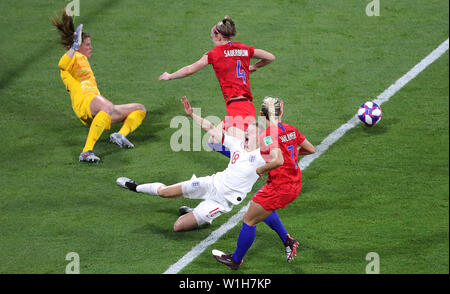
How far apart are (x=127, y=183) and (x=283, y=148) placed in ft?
8.02

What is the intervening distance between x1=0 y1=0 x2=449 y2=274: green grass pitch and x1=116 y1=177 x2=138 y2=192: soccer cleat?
228mm

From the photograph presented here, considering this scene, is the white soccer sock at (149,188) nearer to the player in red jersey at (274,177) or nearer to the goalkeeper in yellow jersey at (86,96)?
the player in red jersey at (274,177)

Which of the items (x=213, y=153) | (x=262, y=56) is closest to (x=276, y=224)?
(x=262, y=56)

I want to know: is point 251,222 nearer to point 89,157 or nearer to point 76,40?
point 89,157

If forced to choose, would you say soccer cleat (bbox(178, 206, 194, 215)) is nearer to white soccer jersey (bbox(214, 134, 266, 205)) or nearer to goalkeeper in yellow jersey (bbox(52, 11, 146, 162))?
white soccer jersey (bbox(214, 134, 266, 205))

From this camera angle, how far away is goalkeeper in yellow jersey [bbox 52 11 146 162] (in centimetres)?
1120

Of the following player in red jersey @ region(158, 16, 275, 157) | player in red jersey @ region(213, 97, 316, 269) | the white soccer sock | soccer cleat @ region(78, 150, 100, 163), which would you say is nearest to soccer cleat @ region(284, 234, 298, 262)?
player in red jersey @ region(213, 97, 316, 269)

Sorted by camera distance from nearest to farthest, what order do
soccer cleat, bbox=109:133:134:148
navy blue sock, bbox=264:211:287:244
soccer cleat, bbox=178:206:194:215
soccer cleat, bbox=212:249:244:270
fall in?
1. soccer cleat, bbox=212:249:244:270
2. navy blue sock, bbox=264:211:287:244
3. soccer cleat, bbox=178:206:194:215
4. soccer cleat, bbox=109:133:134:148

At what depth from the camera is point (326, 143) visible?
37.3 feet

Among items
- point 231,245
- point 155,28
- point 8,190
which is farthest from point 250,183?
point 155,28

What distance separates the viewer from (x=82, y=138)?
11727 millimetres

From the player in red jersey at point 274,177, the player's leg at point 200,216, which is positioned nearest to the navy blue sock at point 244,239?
the player in red jersey at point 274,177

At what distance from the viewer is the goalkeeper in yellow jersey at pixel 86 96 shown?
1120cm

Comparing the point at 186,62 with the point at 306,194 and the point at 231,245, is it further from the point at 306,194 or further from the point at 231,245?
the point at 231,245
